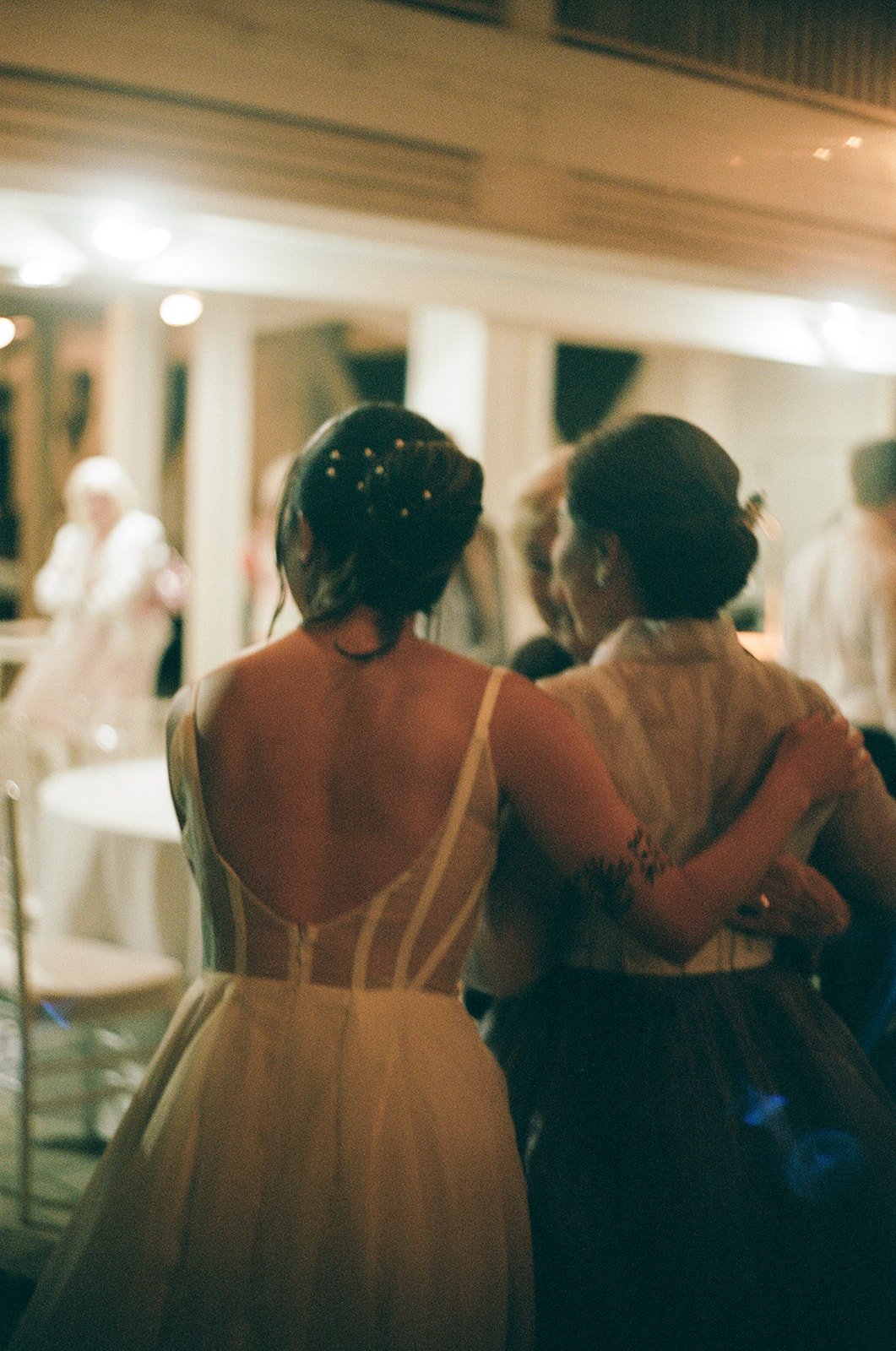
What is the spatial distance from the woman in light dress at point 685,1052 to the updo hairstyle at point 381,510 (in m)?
0.21

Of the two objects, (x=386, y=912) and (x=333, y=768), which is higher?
(x=333, y=768)

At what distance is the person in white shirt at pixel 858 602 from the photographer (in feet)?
12.4

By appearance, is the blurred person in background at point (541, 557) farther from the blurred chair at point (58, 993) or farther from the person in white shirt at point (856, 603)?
the person in white shirt at point (856, 603)

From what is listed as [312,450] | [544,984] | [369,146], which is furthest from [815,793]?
[369,146]

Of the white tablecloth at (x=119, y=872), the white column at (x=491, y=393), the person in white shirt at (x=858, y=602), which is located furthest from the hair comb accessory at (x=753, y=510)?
the white column at (x=491, y=393)

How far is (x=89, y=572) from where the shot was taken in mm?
6473

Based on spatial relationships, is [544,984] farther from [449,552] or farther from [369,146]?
[369,146]

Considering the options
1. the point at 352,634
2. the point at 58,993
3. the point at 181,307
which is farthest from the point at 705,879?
the point at 181,307

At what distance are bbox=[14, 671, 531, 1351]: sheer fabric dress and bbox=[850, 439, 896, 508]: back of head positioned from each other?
2.70m

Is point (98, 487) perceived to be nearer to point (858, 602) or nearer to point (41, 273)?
point (41, 273)

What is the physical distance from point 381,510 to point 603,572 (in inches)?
12.4

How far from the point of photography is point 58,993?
2.88 metres

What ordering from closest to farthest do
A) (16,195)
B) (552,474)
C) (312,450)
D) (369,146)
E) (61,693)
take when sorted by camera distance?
(312,450), (552,474), (16,195), (369,146), (61,693)

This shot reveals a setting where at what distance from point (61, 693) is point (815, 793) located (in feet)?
17.3
